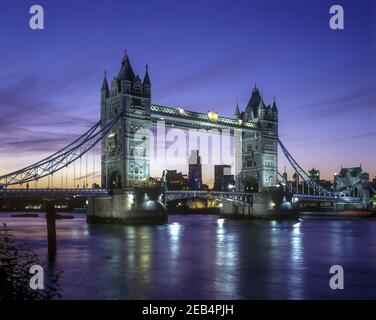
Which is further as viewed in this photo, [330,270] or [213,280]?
[330,270]

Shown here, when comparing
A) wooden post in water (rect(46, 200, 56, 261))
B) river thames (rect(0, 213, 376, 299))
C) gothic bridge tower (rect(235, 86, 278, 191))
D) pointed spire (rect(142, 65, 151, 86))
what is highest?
pointed spire (rect(142, 65, 151, 86))

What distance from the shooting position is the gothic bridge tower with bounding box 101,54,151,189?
67.7 m

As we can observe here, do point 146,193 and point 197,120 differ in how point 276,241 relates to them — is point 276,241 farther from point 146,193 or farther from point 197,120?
point 197,120

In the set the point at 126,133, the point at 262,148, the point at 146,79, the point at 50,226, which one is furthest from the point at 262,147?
the point at 50,226

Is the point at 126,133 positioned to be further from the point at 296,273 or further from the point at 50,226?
the point at 296,273

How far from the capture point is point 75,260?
30.0 meters

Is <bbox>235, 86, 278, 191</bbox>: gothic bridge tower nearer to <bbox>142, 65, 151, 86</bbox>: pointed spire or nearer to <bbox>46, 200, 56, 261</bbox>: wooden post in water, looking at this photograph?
<bbox>142, 65, 151, 86</bbox>: pointed spire

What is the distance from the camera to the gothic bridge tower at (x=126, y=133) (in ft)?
222

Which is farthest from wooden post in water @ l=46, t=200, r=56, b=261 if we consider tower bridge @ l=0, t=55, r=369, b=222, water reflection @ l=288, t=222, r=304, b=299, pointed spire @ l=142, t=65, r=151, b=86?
pointed spire @ l=142, t=65, r=151, b=86

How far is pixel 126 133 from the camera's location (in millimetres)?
67750

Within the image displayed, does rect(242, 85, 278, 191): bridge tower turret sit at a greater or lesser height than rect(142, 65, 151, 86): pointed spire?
lesser

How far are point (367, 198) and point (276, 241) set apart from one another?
10792 centimetres
